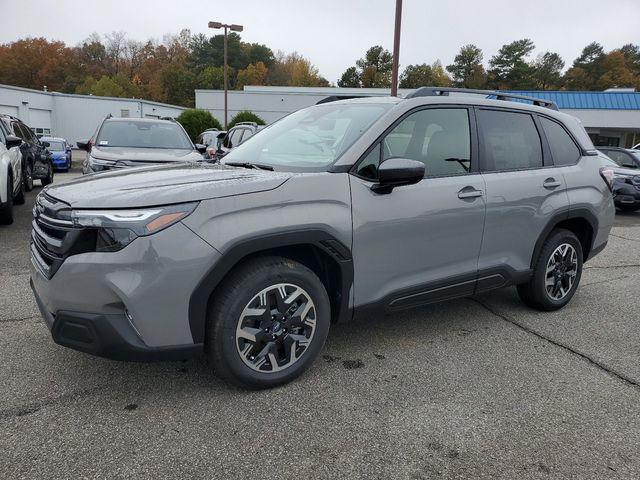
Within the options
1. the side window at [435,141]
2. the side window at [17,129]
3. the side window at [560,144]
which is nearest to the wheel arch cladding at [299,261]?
the side window at [435,141]

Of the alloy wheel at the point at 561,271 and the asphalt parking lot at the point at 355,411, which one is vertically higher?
the alloy wheel at the point at 561,271

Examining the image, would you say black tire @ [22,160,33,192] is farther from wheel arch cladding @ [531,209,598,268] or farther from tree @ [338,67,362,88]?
tree @ [338,67,362,88]

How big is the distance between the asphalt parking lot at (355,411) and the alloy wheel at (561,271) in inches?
19.9

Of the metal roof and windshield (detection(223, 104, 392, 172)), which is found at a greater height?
the metal roof

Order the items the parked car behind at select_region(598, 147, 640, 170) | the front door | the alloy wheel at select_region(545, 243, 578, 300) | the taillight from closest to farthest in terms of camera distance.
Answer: the front door → the alloy wheel at select_region(545, 243, 578, 300) → the taillight → the parked car behind at select_region(598, 147, 640, 170)

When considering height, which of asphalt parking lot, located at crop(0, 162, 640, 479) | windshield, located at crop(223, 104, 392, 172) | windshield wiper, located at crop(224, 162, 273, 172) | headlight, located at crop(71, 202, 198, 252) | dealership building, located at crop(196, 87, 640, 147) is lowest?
asphalt parking lot, located at crop(0, 162, 640, 479)

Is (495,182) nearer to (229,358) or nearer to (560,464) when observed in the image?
(560,464)

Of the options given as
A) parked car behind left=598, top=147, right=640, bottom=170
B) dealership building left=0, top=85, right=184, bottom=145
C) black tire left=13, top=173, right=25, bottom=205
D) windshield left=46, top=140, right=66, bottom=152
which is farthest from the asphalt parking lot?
dealership building left=0, top=85, right=184, bottom=145

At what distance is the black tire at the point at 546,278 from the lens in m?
4.31

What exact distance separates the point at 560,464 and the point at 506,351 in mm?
1344

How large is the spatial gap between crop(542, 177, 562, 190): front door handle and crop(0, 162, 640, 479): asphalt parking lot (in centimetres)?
119

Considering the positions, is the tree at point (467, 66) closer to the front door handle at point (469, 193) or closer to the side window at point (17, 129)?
the side window at point (17, 129)

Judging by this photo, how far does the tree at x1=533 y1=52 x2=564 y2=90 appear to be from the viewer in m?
77.8

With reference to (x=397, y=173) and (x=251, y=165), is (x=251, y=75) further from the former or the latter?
(x=397, y=173)
